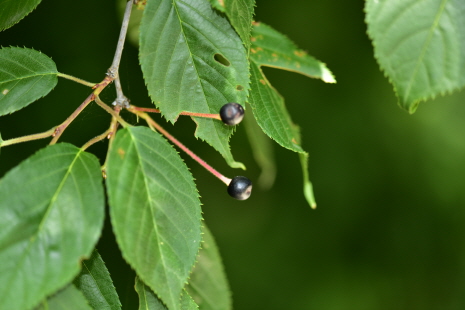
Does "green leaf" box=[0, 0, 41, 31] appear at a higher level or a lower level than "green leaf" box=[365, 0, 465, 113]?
lower

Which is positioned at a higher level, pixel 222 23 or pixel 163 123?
pixel 222 23

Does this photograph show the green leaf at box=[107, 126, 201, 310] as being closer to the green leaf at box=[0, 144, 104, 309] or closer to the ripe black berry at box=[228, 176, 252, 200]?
the green leaf at box=[0, 144, 104, 309]


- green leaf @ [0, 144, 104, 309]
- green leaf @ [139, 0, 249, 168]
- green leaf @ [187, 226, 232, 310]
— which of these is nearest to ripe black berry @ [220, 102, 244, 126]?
green leaf @ [139, 0, 249, 168]

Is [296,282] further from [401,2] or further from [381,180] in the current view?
[401,2]

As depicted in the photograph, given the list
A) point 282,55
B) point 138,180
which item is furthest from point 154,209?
point 282,55

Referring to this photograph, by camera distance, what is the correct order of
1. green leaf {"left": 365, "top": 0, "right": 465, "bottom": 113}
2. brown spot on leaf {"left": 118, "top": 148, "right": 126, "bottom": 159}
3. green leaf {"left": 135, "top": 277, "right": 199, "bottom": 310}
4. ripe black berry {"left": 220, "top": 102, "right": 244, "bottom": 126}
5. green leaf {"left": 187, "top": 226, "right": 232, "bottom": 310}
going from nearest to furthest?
green leaf {"left": 365, "top": 0, "right": 465, "bottom": 113} < brown spot on leaf {"left": 118, "top": 148, "right": 126, "bottom": 159} < ripe black berry {"left": 220, "top": 102, "right": 244, "bottom": 126} < green leaf {"left": 135, "top": 277, "right": 199, "bottom": 310} < green leaf {"left": 187, "top": 226, "right": 232, "bottom": 310}

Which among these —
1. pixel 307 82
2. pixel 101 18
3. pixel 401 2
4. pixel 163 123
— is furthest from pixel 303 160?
pixel 307 82
